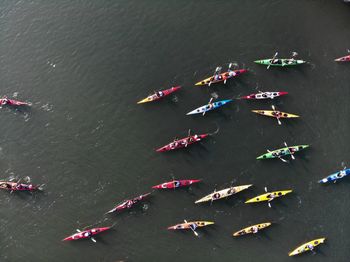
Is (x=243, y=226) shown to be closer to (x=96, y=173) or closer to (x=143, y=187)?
(x=143, y=187)

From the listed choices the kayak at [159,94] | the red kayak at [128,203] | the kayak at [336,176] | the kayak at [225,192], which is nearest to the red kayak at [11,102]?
the kayak at [159,94]

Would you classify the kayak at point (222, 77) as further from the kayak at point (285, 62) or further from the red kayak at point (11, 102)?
the red kayak at point (11, 102)

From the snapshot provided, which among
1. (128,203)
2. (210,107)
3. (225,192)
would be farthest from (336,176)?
(128,203)

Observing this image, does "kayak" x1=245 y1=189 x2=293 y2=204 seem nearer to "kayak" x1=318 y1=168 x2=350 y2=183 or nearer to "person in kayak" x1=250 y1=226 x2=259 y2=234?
"person in kayak" x1=250 y1=226 x2=259 y2=234

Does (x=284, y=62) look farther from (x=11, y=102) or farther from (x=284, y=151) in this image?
(x=11, y=102)

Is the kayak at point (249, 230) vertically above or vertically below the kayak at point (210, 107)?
below

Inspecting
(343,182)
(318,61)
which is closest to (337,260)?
A: (343,182)

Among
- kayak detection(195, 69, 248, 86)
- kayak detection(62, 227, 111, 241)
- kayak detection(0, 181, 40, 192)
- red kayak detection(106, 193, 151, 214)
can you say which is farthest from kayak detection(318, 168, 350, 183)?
kayak detection(0, 181, 40, 192)
